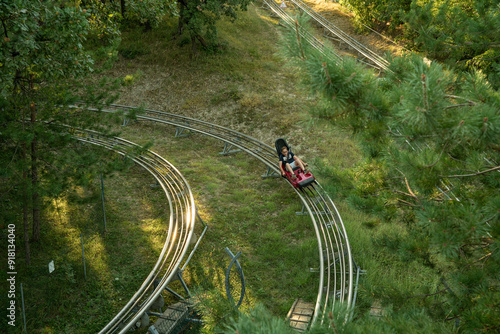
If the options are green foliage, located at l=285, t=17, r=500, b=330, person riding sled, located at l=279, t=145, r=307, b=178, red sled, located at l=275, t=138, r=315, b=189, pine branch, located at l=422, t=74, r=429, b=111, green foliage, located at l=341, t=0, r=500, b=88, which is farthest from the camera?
person riding sled, located at l=279, t=145, r=307, b=178

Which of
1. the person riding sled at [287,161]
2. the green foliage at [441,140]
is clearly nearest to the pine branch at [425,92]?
the green foliage at [441,140]

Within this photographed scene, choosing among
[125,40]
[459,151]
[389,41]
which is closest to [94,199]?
[459,151]

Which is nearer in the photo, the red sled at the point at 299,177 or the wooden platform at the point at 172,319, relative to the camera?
the wooden platform at the point at 172,319

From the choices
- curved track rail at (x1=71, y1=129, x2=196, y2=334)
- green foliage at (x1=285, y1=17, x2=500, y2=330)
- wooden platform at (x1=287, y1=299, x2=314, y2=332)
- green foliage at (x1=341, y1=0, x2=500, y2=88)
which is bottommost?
wooden platform at (x1=287, y1=299, x2=314, y2=332)

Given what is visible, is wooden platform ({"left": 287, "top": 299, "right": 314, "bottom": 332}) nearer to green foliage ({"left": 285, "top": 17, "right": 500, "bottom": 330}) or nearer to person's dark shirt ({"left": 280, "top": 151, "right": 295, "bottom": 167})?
green foliage ({"left": 285, "top": 17, "right": 500, "bottom": 330})

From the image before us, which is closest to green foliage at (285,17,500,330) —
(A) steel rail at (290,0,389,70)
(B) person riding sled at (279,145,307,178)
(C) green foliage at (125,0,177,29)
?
(B) person riding sled at (279,145,307,178)

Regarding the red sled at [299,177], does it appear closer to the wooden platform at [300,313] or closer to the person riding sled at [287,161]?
the person riding sled at [287,161]
